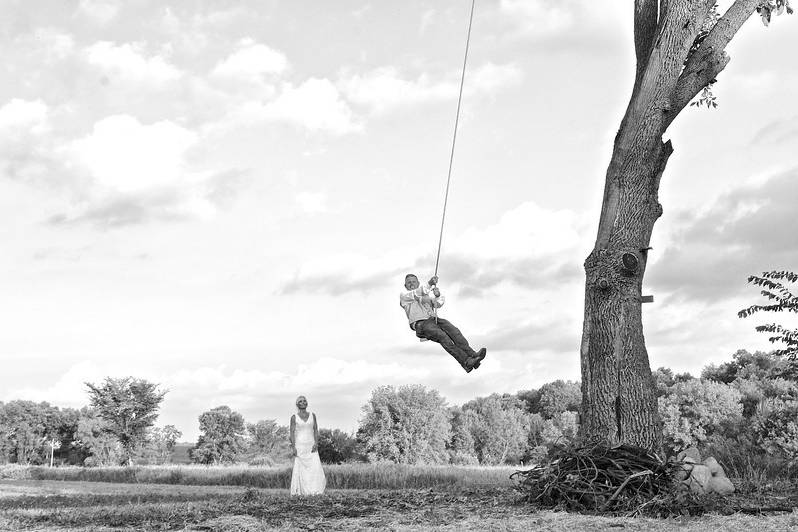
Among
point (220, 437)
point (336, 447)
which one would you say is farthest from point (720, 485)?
point (220, 437)

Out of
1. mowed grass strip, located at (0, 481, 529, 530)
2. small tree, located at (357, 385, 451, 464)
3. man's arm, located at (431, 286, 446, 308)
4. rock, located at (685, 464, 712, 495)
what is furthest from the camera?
small tree, located at (357, 385, 451, 464)

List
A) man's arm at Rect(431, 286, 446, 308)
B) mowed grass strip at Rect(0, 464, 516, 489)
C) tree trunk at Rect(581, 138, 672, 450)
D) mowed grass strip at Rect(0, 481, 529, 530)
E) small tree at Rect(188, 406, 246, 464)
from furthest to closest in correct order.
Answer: small tree at Rect(188, 406, 246, 464) < mowed grass strip at Rect(0, 464, 516, 489) < man's arm at Rect(431, 286, 446, 308) < tree trunk at Rect(581, 138, 672, 450) < mowed grass strip at Rect(0, 481, 529, 530)

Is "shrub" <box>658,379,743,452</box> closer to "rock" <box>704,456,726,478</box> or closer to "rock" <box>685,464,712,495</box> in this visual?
"rock" <box>704,456,726,478</box>

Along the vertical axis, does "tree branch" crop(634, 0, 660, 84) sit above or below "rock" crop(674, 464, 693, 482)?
above

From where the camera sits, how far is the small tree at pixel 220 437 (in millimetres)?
87125

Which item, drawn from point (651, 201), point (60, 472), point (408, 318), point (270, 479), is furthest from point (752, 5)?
point (60, 472)

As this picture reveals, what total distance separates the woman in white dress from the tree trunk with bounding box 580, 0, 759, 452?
22.8 feet

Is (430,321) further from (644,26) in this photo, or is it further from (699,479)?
(644,26)

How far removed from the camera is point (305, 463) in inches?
683

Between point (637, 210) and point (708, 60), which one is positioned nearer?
point (637, 210)

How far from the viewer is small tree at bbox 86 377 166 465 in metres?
67.1

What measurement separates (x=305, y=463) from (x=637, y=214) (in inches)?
351

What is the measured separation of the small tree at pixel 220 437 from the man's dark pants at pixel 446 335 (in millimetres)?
77370

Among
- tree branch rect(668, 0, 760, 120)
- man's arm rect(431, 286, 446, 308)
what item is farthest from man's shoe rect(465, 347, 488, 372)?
tree branch rect(668, 0, 760, 120)
